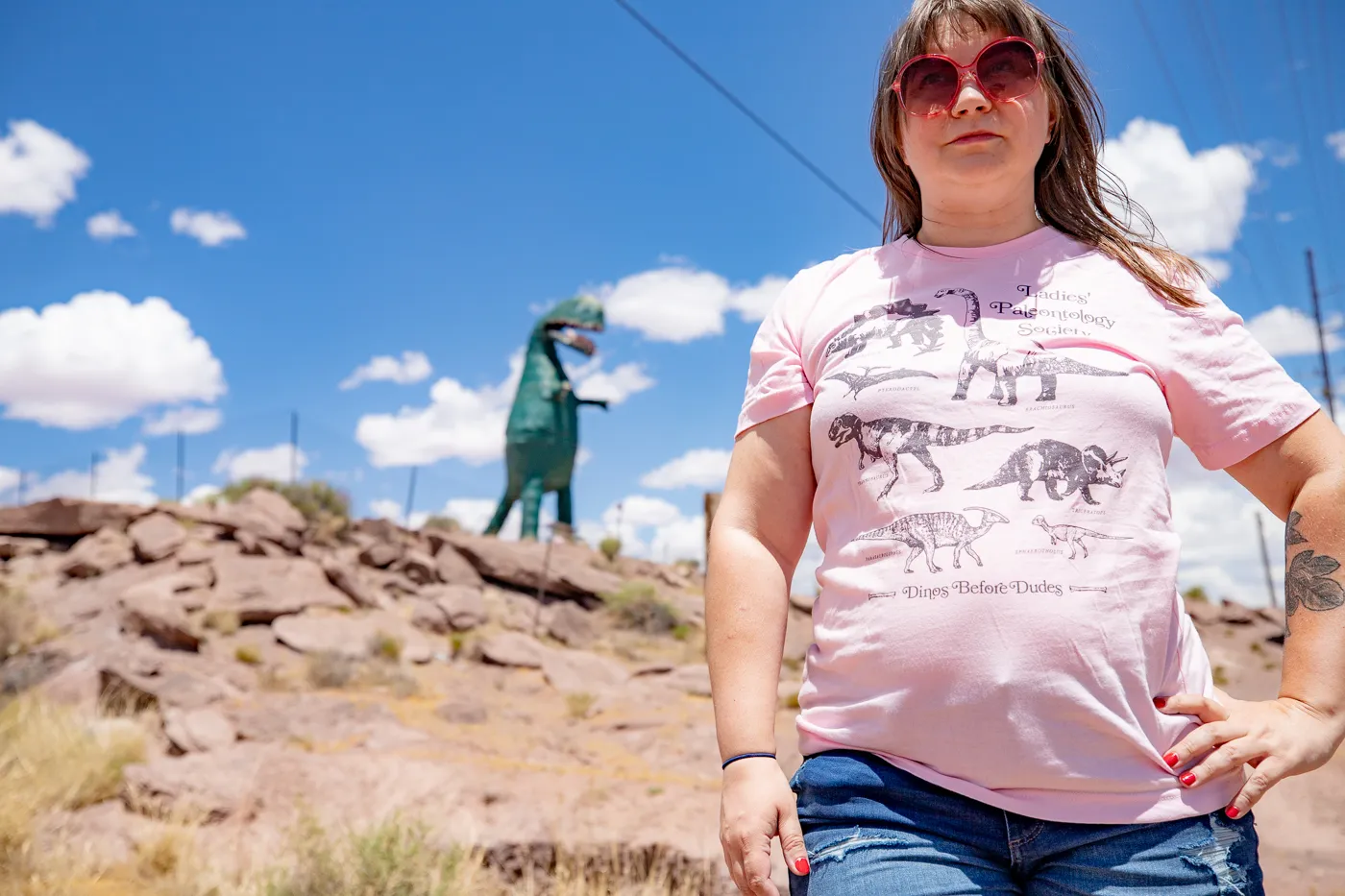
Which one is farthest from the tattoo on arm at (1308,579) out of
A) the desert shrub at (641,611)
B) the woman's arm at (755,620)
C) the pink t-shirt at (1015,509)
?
the desert shrub at (641,611)

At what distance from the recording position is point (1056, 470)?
139 cm

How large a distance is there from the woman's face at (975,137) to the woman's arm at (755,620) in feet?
1.54

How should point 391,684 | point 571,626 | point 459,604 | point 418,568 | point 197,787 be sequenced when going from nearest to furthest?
1. point 197,787
2. point 391,684
3. point 459,604
4. point 571,626
5. point 418,568

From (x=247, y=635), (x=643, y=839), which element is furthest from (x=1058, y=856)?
(x=247, y=635)

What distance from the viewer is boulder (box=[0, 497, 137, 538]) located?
17.1 meters

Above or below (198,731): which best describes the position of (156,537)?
above

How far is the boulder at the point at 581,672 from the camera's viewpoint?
11.8 m

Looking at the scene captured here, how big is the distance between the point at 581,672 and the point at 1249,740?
11.5 m

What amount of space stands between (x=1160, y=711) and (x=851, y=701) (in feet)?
1.36

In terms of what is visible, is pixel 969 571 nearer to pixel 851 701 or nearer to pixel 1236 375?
pixel 851 701

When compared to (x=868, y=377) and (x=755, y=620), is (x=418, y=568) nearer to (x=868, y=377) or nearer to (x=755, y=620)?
(x=755, y=620)

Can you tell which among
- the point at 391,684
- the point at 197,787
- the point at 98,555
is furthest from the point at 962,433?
the point at 98,555

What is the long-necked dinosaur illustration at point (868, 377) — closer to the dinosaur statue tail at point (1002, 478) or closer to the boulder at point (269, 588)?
the dinosaur statue tail at point (1002, 478)

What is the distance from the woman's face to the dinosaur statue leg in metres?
21.6
